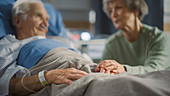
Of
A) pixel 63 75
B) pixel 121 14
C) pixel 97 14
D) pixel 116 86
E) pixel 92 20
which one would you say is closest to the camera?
pixel 116 86

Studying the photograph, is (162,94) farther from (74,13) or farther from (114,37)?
(74,13)

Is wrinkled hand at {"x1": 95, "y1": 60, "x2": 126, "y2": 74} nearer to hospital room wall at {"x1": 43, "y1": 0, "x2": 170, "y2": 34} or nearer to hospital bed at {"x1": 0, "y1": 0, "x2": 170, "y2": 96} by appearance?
hospital bed at {"x1": 0, "y1": 0, "x2": 170, "y2": 96}

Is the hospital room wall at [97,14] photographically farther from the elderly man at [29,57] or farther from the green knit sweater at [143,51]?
the elderly man at [29,57]

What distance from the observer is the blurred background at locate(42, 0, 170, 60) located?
118 cm

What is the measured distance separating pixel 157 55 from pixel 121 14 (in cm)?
37

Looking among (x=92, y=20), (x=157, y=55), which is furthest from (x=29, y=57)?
(x=92, y=20)

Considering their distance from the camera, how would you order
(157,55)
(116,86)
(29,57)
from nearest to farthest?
(116,86) → (29,57) → (157,55)

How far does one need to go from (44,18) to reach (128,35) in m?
0.65

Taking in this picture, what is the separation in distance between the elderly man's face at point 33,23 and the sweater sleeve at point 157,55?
28.3 inches

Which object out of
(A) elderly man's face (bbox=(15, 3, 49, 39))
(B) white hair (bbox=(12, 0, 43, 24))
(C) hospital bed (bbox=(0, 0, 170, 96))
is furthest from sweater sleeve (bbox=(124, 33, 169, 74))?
(B) white hair (bbox=(12, 0, 43, 24))

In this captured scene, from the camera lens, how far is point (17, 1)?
53.5 inches

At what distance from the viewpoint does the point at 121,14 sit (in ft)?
4.35

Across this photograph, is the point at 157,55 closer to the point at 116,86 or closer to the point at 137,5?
the point at 137,5

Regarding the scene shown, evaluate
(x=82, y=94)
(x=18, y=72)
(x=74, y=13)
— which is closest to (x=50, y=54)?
(x=18, y=72)
